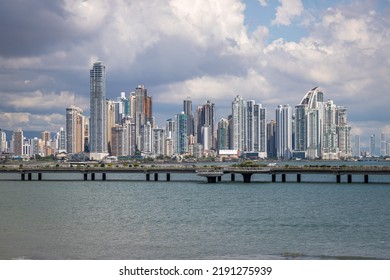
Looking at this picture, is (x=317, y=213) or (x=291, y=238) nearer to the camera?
(x=291, y=238)

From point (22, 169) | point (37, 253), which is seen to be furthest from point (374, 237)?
point (22, 169)

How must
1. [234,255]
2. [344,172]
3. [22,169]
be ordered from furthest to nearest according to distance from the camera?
[22,169] < [344,172] < [234,255]

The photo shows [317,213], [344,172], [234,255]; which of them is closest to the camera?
[234,255]

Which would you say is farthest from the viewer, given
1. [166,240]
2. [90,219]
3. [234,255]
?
[90,219]

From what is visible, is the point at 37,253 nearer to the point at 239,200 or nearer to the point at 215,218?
the point at 215,218
